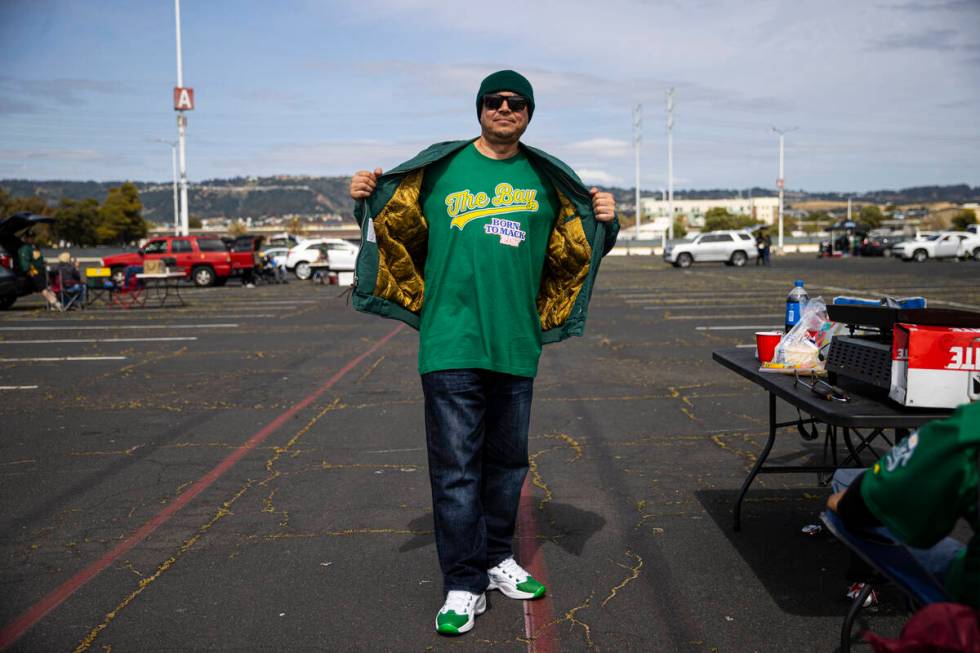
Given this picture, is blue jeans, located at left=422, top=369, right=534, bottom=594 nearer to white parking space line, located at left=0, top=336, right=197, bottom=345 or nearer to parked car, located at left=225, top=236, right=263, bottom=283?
white parking space line, located at left=0, top=336, right=197, bottom=345

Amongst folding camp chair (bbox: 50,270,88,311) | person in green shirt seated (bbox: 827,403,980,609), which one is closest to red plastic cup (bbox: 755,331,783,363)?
person in green shirt seated (bbox: 827,403,980,609)

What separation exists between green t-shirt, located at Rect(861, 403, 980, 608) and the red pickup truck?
96.6ft

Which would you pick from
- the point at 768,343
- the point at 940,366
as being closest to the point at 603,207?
the point at 768,343

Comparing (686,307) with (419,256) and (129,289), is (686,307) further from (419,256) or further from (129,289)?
(419,256)

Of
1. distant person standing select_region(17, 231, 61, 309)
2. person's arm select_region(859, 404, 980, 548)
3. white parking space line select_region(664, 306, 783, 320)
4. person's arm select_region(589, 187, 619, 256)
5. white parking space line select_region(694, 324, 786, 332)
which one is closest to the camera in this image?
person's arm select_region(859, 404, 980, 548)

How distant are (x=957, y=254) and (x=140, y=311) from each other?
136ft

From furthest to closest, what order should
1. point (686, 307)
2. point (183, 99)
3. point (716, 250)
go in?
point (183, 99) → point (716, 250) → point (686, 307)

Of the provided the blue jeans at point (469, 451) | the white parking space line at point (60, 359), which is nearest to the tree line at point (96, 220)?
the white parking space line at point (60, 359)

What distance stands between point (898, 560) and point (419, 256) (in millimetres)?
2249

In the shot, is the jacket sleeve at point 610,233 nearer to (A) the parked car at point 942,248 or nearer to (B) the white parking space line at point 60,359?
(B) the white parking space line at point 60,359

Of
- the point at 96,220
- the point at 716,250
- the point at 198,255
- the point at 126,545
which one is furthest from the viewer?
Result: the point at 96,220

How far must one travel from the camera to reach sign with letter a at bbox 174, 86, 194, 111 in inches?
1747

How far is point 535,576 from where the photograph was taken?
3.96 metres

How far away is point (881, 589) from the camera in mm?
3711
